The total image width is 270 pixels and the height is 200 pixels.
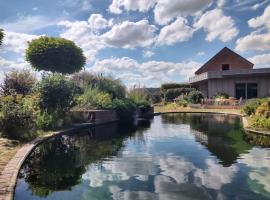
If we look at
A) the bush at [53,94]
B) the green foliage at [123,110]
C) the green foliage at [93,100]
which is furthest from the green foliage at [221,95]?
the bush at [53,94]

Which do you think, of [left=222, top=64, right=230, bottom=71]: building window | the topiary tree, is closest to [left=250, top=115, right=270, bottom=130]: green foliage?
the topiary tree

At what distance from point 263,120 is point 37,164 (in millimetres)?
11877

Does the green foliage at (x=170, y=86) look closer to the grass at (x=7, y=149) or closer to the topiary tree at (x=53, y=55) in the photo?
the topiary tree at (x=53, y=55)

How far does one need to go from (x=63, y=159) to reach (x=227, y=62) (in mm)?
40629

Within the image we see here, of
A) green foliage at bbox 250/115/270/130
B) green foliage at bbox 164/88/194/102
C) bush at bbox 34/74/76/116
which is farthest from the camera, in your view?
green foliage at bbox 164/88/194/102

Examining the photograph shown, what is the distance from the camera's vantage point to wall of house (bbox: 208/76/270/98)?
39094mm

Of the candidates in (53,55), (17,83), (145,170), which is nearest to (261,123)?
(145,170)

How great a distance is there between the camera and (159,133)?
56.2ft

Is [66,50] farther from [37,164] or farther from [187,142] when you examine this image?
[37,164]

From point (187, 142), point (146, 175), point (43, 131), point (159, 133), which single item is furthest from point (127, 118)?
point (146, 175)

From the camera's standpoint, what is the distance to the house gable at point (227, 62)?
47.1 meters

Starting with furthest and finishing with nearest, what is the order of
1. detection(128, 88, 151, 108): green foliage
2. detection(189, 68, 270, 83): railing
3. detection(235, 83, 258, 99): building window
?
detection(235, 83, 258, 99): building window < detection(189, 68, 270, 83): railing < detection(128, 88, 151, 108): green foliage

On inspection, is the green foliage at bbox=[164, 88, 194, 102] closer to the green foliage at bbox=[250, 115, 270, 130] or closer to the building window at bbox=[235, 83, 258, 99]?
the building window at bbox=[235, 83, 258, 99]

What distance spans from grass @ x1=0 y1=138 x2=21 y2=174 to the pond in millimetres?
554
